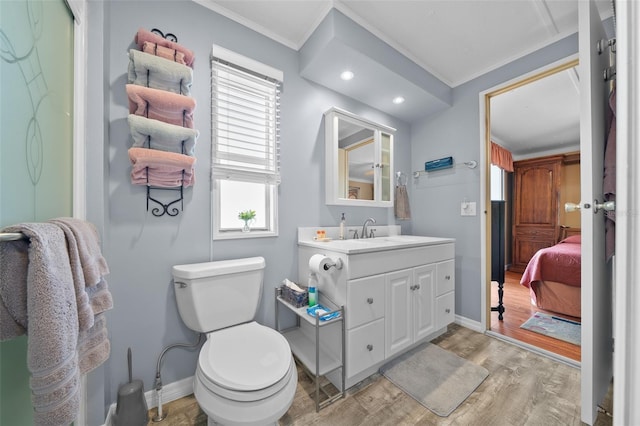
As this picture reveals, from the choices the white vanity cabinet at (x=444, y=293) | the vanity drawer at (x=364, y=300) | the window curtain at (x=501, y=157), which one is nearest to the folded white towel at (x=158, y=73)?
the vanity drawer at (x=364, y=300)

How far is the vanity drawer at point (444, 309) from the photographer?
1965 mm

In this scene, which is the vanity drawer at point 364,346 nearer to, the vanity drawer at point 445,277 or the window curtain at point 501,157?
the vanity drawer at point 445,277

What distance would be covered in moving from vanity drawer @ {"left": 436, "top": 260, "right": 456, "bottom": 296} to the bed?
1381 mm

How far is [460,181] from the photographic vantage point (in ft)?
7.73

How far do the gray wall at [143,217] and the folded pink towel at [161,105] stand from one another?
0.12 meters

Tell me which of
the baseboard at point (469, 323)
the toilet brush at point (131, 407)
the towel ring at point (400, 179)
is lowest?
the baseboard at point (469, 323)

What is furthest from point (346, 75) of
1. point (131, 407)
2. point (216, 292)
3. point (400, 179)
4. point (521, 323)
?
point (521, 323)

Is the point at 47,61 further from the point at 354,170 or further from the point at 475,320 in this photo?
the point at 475,320

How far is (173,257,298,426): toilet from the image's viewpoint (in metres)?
0.91

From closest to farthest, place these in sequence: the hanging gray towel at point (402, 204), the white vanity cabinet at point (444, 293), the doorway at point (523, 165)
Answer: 1. the white vanity cabinet at point (444, 293)
2. the doorway at point (523, 165)
3. the hanging gray towel at point (402, 204)

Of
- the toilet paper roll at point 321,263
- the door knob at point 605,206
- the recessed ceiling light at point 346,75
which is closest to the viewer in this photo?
the door knob at point 605,206

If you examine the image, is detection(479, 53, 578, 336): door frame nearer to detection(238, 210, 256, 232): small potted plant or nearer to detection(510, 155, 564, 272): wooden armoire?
detection(238, 210, 256, 232): small potted plant

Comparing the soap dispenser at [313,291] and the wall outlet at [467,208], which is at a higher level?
the wall outlet at [467,208]

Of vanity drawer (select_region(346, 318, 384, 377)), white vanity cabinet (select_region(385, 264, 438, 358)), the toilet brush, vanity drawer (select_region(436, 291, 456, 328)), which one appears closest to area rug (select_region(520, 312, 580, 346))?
vanity drawer (select_region(436, 291, 456, 328))
